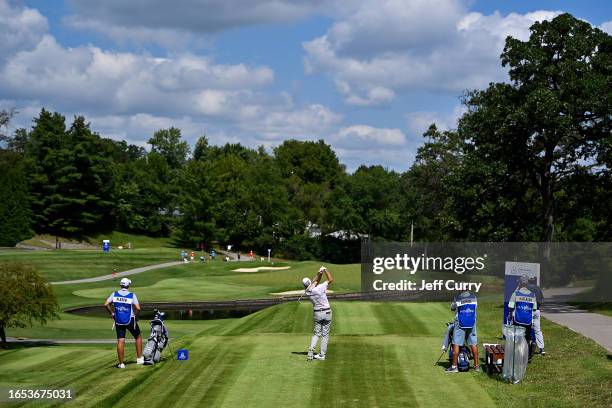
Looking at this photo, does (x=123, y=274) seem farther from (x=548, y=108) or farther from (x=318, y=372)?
(x=318, y=372)

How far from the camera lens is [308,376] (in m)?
15.6

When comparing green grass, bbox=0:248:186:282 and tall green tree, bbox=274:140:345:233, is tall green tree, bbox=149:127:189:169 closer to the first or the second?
tall green tree, bbox=274:140:345:233

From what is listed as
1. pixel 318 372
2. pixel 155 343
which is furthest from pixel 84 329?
pixel 318 372

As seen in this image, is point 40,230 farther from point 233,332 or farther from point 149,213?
point 233,332

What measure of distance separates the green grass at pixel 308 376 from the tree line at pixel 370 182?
16.2 metres

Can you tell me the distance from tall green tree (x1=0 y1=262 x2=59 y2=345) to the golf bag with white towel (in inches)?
733

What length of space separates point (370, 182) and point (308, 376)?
299ft

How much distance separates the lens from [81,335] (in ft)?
101

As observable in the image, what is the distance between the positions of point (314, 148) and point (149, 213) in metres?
39.1

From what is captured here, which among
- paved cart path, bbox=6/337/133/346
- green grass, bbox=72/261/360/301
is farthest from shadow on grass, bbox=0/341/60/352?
green grass, bbox=72/261/360/301

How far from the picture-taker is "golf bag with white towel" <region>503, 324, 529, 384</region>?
1530 cm

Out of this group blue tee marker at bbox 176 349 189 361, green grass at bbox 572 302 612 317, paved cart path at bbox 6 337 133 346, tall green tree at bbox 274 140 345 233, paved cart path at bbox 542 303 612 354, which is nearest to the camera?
blue tee marker at bbox 176 349 189 361

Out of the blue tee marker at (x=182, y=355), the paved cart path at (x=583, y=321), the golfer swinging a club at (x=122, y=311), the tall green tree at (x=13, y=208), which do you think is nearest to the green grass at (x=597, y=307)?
the paved cart path at (x=583, y=321)

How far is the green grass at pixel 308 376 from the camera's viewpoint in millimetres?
13656
